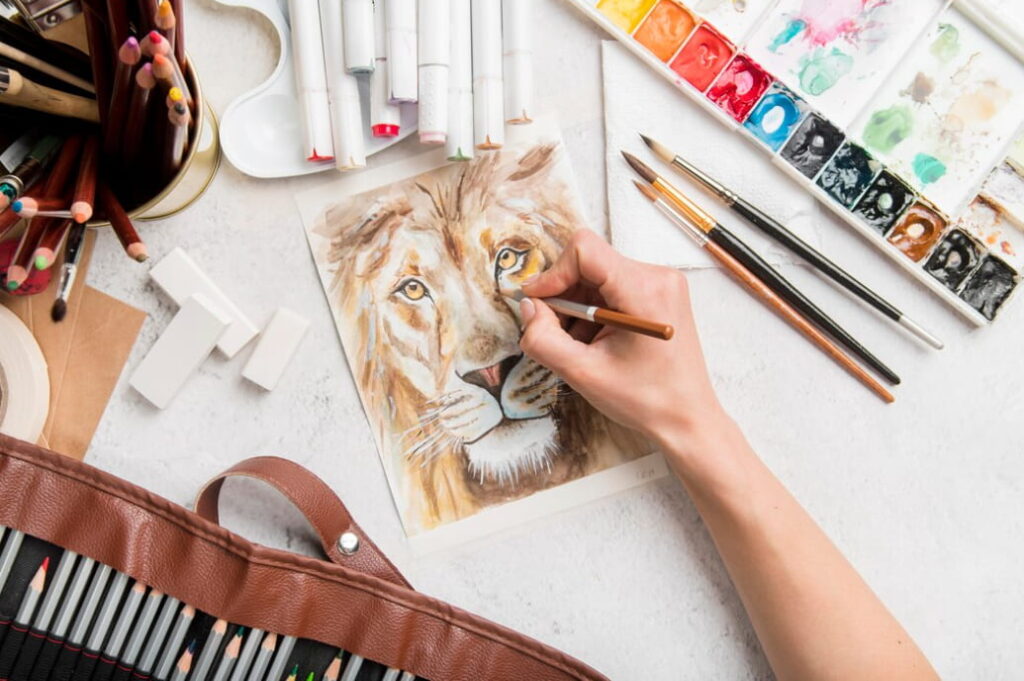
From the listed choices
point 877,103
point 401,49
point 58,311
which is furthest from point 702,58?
point 58,311

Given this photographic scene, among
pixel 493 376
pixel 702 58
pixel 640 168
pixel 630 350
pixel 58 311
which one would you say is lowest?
pixel 58 311

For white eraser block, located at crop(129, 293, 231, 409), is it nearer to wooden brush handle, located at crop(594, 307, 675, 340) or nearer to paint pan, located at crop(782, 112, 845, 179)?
wooden brush handle, located at crop(594, 307, 675, 340)

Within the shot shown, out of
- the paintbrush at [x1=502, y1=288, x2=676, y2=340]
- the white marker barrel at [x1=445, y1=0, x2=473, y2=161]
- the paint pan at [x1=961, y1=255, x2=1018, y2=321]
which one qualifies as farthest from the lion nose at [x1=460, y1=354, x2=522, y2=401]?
the paint pan at [x1=961, y1=255, x2=1018, y2=321]

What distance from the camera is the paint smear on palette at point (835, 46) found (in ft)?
2.19

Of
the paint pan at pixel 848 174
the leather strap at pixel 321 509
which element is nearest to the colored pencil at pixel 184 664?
the leather strap at pixel 321 509

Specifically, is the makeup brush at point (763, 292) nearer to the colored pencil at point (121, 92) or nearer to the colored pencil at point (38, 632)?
the colored pencil at point (121, 92)

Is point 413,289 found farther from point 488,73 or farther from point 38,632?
point 38,632

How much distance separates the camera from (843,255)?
0.69 metres

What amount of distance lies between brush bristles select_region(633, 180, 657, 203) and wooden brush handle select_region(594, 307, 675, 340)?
170 mm

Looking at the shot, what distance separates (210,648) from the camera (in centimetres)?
57

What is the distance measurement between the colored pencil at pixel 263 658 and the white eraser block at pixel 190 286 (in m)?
0.24

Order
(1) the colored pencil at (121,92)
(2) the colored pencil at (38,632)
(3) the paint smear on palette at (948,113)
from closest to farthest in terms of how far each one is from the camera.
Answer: (1) the colored pencil at (121,92)
(2) the colored pencil at (38,632)
(3) the paint smear on palette at (948,113)

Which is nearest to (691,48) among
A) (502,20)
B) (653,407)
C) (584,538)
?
(502,20)

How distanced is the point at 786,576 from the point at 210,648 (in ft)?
1.48
